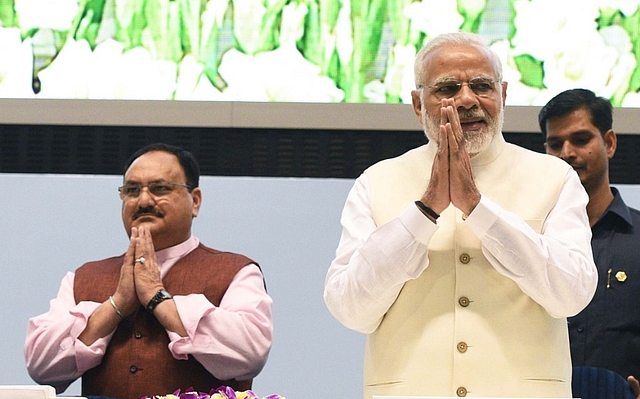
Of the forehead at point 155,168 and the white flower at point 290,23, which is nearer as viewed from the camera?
the forehead at point 155,168

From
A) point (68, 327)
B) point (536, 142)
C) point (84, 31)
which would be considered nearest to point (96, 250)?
point (84, 31)

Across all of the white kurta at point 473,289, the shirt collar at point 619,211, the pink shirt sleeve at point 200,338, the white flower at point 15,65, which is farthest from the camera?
the white flower at point 15,65

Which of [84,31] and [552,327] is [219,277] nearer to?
[552,327]

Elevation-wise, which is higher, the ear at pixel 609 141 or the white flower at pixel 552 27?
the white flower at pixel 552 27

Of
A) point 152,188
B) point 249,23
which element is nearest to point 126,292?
point 152,188

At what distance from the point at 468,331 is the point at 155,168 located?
1.31 m

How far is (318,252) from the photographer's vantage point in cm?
415

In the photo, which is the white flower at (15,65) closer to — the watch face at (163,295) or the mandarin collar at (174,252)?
the mandarin collar at (174,252)

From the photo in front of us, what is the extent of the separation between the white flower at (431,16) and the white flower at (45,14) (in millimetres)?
1302

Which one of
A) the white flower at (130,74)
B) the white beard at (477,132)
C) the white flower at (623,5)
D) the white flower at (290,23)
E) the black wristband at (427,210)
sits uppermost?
the white flower at (623,5)

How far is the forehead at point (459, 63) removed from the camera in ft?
8.36

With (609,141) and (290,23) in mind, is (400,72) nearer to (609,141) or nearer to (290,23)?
(290,23)

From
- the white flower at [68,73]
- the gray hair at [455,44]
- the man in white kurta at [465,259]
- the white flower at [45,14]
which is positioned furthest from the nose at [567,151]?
the white flower at [45,14]

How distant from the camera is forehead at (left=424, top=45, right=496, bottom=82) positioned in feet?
8.36
